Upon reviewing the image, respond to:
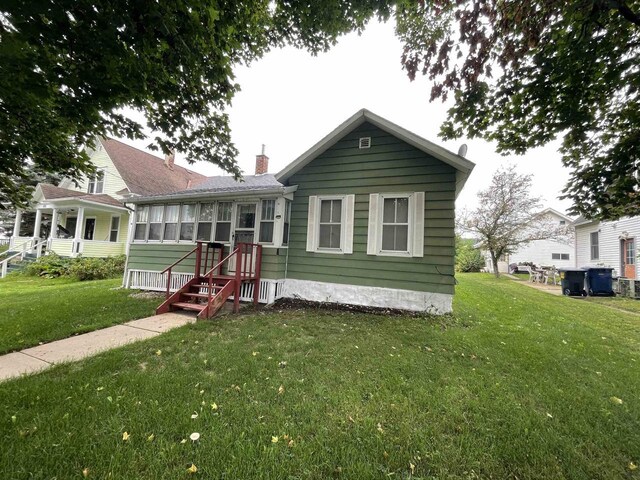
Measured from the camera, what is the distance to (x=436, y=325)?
537 centimetres

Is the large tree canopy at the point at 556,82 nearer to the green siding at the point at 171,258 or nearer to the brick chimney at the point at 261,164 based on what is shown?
the green siding at the point at 171,258

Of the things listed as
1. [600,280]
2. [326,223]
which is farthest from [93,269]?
[600,280]

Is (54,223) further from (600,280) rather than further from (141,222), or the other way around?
(600,280)

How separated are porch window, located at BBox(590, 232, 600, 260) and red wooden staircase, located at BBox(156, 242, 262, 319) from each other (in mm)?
19562

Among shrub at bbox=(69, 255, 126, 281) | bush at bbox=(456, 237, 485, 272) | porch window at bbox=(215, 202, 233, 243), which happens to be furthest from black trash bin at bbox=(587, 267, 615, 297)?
shrub at bbox=(69, 255, 126, 281)

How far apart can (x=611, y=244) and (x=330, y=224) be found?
1649cm

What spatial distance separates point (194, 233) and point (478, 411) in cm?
822

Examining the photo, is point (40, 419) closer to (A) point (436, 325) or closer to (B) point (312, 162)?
(A) point (436, 325)

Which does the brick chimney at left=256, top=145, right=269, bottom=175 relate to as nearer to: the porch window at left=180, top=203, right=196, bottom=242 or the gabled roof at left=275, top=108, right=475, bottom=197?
the porch window at left=180, top=203, right=196, bottom=242

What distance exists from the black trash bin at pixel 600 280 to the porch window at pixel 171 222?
1620cm

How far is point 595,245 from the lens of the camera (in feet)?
51.8

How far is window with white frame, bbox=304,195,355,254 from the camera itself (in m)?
7.14

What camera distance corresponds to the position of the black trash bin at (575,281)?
11.1 meters

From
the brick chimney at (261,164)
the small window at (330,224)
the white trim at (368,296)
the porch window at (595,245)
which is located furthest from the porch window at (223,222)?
the porch window at (595,245)
